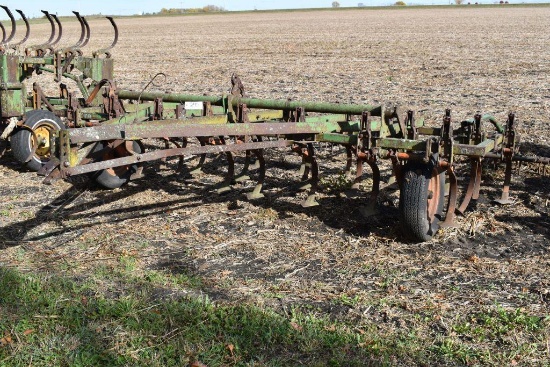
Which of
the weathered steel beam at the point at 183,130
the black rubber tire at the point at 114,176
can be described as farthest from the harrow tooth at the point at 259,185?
the black rubber tire at the point at 114,176

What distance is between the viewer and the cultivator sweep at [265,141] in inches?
177

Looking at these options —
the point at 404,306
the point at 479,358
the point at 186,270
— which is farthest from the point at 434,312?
the point at 186,270

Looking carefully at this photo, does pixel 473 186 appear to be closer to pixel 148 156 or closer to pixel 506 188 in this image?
pixel 506 188

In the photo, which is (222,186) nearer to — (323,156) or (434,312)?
(323,156)

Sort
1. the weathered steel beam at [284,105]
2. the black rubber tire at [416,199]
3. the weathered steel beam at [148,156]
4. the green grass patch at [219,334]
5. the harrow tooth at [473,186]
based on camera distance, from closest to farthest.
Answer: the green grass patch at [219,334] < the weathered steel beam at [148,156] < the black rubber tire at [416,199] < the harrow tooth at [473,186] < the weathered steel beam at [284,105]

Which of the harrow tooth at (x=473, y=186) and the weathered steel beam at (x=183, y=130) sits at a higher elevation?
the weathered steel beam at (x=183, y=130)

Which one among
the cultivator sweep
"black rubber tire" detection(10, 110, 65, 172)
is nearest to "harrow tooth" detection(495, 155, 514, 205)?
the cultivator sweep

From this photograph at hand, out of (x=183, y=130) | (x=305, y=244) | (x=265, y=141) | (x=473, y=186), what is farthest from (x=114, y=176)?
(x=473, y=186)

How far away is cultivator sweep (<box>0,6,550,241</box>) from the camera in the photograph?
4.51 meters

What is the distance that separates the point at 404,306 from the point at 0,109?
5.08 m

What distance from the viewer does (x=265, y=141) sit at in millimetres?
5402

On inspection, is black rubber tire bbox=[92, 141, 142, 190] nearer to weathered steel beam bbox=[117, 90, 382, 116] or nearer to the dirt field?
the dirt field

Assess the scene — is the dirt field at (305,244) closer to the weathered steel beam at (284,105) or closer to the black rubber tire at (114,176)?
the black rubber tire at (114,176)

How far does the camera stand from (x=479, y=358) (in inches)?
137
